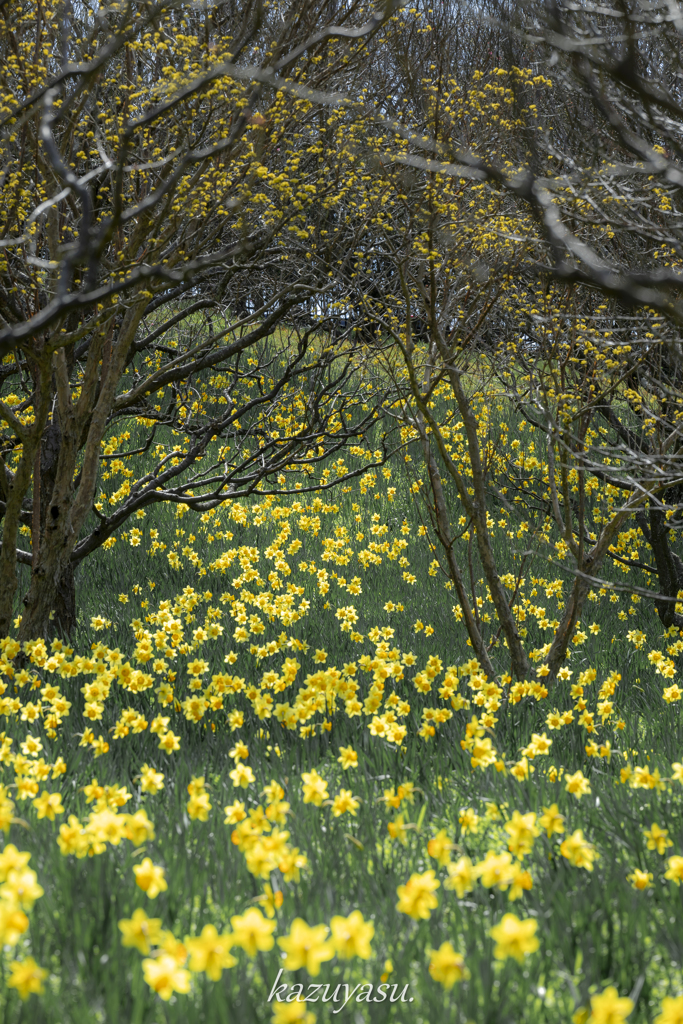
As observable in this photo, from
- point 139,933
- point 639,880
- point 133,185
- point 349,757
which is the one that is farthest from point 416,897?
point 133,185

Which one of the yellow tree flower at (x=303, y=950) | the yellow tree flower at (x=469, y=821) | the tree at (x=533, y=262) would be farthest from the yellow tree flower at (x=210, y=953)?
the tree at (x=533, y=262)

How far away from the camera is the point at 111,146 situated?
164 inches

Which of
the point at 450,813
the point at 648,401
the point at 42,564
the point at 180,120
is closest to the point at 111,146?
the point at 180,120

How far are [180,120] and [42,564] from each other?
2.47 metres

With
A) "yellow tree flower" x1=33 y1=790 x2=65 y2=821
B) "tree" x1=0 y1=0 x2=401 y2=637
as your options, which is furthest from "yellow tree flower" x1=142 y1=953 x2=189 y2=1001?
"tree" x1=0 y1=0 x2=401 y2=637

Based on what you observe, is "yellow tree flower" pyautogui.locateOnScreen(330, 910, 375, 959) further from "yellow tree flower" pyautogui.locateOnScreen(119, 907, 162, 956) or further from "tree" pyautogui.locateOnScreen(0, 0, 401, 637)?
"tree" pyautogui.locateOnScreen(0, 0, 401, 637)

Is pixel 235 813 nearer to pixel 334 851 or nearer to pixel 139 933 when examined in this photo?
pixel 334 851

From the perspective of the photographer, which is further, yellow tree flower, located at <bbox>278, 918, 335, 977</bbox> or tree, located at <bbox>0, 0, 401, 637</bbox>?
tree, located at <bbox>0, 0, 401, 637</bbox>

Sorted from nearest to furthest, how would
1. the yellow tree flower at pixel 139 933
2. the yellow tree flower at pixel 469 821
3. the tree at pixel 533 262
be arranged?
1. the yellow tree flower at pixel 139 933
2. the yellow tree flower at pixel 469 821
3. the tree at pixel 533 262

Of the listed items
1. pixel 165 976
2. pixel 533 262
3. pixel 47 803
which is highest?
pixel 533 262

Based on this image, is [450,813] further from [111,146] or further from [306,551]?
[306,551]

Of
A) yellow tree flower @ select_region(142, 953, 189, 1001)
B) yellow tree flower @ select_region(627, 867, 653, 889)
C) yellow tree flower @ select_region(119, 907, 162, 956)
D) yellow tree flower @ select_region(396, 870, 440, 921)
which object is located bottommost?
yellow tree flower @ select_region(142, 953, 189, 1001)

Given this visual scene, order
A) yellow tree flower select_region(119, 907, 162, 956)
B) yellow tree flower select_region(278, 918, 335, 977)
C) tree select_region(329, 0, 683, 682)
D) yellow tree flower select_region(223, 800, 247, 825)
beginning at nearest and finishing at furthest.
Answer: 1. yellow tree flower select_region(278, 918, 335, 977)
2. yellow tree flower select_region(119, 907, 162, 956)
3. yellow tree flower select_region(223, 800, 247, 825)
4. tree select_region(329, 0, 683, 682)

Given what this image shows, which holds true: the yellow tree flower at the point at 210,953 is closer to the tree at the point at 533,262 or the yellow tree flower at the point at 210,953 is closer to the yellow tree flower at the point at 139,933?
the yellow tree flower at the point at 139,933
